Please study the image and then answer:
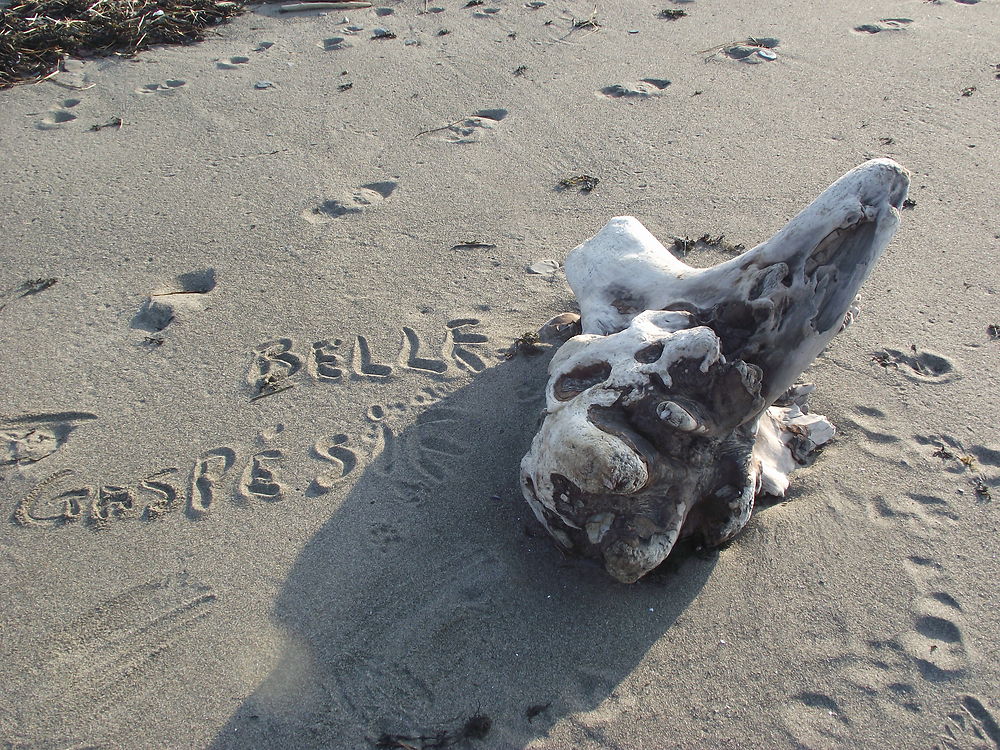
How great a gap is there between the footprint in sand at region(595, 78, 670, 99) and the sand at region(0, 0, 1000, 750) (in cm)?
2

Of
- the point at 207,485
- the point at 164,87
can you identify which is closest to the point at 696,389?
the point at 207,485

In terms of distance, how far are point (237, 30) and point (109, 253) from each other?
319 cm

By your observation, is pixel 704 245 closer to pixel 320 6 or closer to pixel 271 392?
pixel 271 392

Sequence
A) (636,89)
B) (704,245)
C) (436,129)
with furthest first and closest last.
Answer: (636,89), (436,129), (704,245)

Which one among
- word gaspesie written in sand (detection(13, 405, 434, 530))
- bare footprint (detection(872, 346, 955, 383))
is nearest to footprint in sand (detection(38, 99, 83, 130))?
word gaspesie written in sand (detection(13, 405, 434, 530))

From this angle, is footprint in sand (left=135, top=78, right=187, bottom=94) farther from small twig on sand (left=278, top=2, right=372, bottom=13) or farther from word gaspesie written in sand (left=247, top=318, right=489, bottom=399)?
word gaspesie written in sand (left=247, top=318, right=489, bottom=399)

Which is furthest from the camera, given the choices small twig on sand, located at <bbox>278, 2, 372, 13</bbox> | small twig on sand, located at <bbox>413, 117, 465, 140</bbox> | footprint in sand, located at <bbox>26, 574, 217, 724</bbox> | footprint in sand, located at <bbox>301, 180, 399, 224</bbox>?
small twig on sand, located at <bbox>278, 2, 372, 13</bbox>

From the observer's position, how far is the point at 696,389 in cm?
268

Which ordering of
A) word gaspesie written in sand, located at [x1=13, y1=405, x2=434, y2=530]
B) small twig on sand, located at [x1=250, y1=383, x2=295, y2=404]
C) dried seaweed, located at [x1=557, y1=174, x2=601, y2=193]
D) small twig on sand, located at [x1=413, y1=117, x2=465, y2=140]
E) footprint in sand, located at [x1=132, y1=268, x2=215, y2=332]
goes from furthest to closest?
small twig on sand, located at [x1=413, y1=117, x2=465, y2=140], dried seaweed, located at [x1=557, y1=174, x2=601, y2=193], footprint in sand, located at [x1=132, y1=268, x2=215, y2=332], small twig on sand, located at [x1=250, y1=383, x2=295, y2=404], word gaspesie written in sand, located at [x1=13, y1=405, x2=434, y2=530]

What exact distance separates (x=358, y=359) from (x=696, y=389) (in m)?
1.78

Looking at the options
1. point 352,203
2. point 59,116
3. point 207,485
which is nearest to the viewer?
A: point 207,485

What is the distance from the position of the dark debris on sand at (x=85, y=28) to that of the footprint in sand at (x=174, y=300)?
2.99 meters

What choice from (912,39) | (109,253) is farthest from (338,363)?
(912,39)

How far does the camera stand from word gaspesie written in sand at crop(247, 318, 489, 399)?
3752mm
